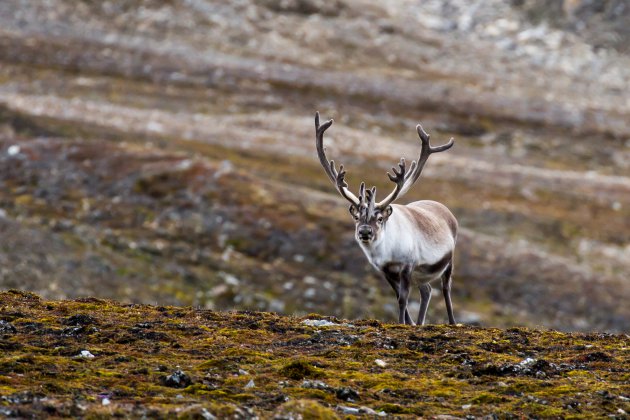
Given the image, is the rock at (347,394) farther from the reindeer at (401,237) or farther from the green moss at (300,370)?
the reindeer at (401,237)

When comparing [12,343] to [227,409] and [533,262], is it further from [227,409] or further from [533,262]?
[533,262]

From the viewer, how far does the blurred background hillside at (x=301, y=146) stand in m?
37.2

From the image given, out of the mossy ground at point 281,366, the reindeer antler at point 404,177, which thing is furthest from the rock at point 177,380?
the reindeer antler at point 404,177

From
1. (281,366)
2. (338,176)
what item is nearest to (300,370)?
(281,366)

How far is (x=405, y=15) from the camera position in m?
93.8

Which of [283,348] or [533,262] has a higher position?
[283,348]

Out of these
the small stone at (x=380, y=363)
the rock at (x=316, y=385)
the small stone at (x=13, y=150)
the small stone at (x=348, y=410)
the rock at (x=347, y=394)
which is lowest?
the small stone at (x=13, y=150)

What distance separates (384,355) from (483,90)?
6828 centimetres

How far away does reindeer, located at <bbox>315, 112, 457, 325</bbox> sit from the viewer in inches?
646

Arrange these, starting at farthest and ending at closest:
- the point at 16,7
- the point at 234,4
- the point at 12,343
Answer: the point at 234,4 → the point at 16,7 → the point at 12,343

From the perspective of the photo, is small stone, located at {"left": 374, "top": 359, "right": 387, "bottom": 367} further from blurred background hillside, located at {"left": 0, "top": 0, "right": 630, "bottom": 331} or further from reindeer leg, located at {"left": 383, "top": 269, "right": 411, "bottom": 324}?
blurred background hillside, located at {"left": 0, "top": 0, "right": 630, "bottom": 331}

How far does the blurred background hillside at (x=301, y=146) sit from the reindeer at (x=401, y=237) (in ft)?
55.0

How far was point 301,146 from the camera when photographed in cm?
5944

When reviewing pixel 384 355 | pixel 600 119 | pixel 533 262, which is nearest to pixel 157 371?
pixel 384 355
